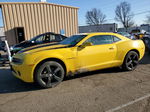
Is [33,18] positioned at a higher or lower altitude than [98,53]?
higher

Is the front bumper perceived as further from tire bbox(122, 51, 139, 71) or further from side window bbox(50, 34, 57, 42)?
side window bbox(50, 34, 57, 42)

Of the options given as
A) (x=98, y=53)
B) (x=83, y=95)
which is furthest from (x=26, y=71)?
(x=98, y=53)

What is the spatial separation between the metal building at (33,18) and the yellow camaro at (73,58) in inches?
431

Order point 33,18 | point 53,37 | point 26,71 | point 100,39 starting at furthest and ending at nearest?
point 33,18 → point 53,37 → point 100,39 → point 26,71

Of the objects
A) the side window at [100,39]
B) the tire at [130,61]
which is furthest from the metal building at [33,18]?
the tire at [130,61]

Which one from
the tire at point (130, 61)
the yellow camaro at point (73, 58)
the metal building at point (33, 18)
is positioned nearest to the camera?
the yellow camaro at point (73, 58)

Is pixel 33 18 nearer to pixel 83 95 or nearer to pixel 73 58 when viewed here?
pixel 73 58

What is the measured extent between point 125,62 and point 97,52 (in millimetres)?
1352

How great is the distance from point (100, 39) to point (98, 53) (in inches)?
21.0

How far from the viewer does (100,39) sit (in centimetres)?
422

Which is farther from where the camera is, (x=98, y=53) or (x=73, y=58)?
(x=98, y=53)

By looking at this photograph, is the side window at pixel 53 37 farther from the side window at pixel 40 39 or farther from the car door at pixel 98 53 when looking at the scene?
the car door at pixel 98 53

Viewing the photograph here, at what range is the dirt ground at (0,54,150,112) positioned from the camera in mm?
2537

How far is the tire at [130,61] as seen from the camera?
4609 millimetres
